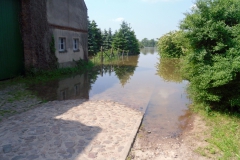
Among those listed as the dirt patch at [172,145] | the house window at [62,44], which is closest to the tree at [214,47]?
the dirt patch at [172,145]

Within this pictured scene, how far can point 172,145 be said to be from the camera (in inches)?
177

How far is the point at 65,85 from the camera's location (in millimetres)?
10102

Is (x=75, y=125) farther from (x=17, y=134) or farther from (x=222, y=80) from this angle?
(x=222, y=80)

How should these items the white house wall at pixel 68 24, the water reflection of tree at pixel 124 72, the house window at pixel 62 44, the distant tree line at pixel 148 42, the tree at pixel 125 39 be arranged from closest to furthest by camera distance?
the water reflection of tree at pixel 124 72 < the white house wall at pixel 68 24 < the house window at pixel 62 44 < the tree at pixel 125 39 < the distant tree line at pixel 148 42

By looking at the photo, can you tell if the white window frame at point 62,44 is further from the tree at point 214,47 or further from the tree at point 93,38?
the tree at point 93,38

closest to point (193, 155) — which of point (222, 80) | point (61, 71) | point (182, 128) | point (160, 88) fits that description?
point (182, 128)

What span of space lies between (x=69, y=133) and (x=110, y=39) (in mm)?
37254

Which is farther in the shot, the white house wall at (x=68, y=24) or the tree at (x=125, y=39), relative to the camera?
the tree at (x=125, y=39)

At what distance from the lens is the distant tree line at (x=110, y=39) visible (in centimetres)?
3139

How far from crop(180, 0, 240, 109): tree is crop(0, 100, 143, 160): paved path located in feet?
7.58

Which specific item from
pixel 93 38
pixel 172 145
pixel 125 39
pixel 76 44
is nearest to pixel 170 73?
pixel 76 44

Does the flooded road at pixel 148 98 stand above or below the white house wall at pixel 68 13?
below

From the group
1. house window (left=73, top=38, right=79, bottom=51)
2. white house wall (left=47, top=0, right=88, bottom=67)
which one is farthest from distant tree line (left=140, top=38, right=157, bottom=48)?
house window (left=73, top=38, right=79, bottom=51)

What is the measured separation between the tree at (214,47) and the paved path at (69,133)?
2310 mm
